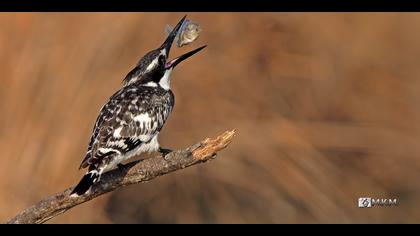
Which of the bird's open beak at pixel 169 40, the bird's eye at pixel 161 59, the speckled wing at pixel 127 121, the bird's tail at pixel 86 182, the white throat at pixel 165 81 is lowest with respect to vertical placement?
the bird's tail at pixel 86 182

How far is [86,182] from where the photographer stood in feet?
13.7

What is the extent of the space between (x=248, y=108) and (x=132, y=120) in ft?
9.25

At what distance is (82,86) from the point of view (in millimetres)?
6992

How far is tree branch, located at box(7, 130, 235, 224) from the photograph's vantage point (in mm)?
4074

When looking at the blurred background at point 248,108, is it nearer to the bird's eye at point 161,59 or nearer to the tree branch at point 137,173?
the bird's eye at point 161,59

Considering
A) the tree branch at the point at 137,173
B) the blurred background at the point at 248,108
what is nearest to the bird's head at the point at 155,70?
the tree branch at the point at 137,173

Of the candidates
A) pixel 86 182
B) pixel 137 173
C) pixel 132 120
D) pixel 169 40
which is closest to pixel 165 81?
pixel 169 40

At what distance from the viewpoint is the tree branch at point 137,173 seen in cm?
407

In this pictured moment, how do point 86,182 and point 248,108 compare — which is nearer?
point 86,182

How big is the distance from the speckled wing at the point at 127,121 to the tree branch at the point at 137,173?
0.70 feet

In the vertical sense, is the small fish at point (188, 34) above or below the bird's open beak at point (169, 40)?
below

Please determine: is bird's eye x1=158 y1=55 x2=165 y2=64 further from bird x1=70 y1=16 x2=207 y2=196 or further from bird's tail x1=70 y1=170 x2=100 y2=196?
bird's tail x1=70 y1=170 x2=100 y2=196

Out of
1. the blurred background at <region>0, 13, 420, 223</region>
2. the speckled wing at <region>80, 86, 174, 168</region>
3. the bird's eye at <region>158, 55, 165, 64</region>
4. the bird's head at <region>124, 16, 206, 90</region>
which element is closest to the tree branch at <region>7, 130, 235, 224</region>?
the speckled wing at <region>80, 86, 174, 168</region>

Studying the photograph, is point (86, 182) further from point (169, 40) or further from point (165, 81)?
point (169, 40)
